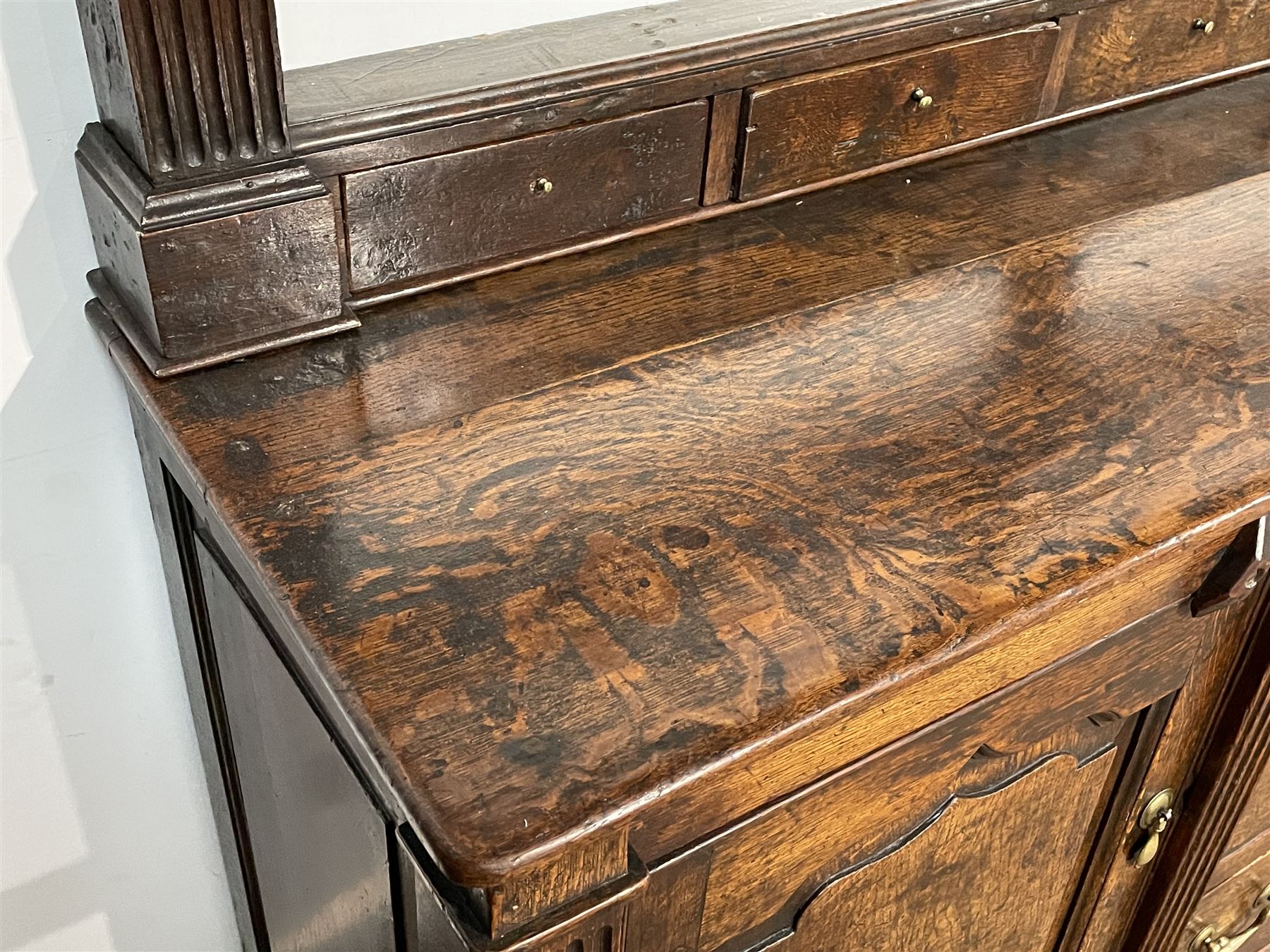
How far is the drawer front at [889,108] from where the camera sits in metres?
0.92

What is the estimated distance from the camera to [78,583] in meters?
0.96

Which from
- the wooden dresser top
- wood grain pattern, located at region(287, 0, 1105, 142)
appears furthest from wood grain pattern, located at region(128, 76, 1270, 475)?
wood grain pattern, located at region(287, 0, 1105, 142)

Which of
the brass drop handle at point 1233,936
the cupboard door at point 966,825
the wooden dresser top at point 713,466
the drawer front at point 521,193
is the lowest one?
the brass drop handle at point 1233,936

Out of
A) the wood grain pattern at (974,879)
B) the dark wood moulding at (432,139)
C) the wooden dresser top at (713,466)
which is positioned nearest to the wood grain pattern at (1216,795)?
the wood grain pattern at (974,879)

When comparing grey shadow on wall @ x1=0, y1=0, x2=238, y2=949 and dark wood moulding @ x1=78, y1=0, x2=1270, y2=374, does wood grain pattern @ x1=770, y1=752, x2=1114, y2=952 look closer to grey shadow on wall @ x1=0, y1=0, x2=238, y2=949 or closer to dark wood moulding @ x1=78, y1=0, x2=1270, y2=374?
dark wood moulding @ x1=78, y1=0, x2=1270, y2=374

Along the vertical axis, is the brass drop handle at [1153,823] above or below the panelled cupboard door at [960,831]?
below

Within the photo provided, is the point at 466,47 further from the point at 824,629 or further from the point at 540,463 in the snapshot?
the point at 824,629

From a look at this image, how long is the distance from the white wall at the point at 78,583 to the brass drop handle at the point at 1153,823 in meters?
0.70

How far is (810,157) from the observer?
95 cm

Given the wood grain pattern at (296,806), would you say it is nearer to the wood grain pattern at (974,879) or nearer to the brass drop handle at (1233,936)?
the wood grain pattern at (974,879)

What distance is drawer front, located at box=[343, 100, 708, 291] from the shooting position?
0.80m

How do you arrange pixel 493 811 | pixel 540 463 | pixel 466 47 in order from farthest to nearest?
pixel 466 47 < pixel 540 463 < pixel 493 811

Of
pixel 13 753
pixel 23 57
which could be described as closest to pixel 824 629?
pixel 23 57

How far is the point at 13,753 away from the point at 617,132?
666 mm
